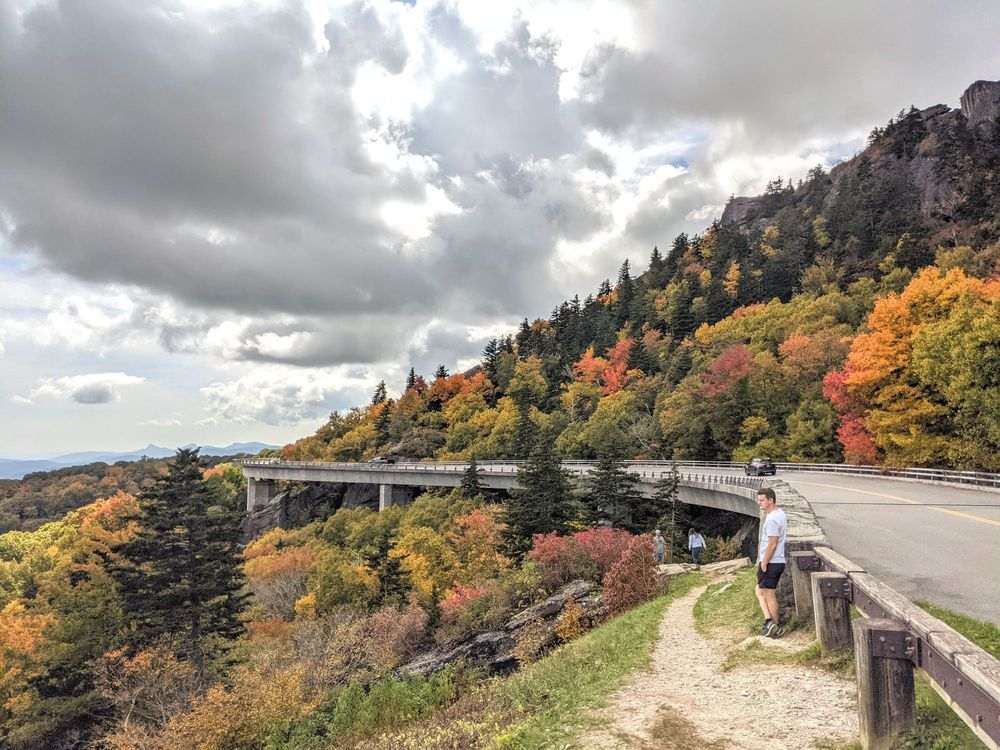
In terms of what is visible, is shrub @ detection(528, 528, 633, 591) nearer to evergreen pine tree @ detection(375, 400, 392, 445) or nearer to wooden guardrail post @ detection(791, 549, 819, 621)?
wooden guardrail post @ detection(791, 549, 819, 621)

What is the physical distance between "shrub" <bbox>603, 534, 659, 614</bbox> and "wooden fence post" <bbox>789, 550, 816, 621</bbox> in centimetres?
695

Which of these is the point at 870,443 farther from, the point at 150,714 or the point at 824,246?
the point at 824,246

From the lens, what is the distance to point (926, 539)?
12336mm

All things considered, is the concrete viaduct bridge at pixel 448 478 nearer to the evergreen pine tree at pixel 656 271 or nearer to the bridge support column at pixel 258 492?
the bridge support column at pixel 258 492

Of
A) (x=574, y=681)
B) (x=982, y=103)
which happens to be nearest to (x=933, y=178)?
(x=982, y=103)

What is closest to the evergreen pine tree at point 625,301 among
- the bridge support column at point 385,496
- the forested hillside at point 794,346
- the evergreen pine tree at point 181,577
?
the forested hillside at point 794,346

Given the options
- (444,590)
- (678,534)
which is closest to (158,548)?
(444,590)

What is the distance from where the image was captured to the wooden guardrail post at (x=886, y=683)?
14.4ft

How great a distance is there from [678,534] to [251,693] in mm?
21948

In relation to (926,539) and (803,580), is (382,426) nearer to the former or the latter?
(926,539)

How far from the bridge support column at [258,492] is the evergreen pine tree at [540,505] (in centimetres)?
6599

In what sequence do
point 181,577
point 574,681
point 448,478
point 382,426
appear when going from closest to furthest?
point 574,681, point 181,577, point 448,478, point 382,426

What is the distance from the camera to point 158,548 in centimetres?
3123

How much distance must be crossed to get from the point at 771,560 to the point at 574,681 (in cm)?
323
